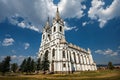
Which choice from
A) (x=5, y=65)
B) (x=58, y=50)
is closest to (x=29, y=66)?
(x=5, y=65)

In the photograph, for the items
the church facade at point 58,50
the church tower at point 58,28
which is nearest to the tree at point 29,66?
the church facade at point 58,50

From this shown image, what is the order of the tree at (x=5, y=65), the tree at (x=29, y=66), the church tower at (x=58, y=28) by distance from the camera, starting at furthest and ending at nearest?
the church tower at (x=58, y=28) → the tree at (x=29, y=66) → the tree at (x=5, y=65)

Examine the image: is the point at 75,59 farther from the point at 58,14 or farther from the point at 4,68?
the point at 4,68

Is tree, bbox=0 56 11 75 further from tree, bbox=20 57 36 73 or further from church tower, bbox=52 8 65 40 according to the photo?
church tower, bbox=52 8 65 40

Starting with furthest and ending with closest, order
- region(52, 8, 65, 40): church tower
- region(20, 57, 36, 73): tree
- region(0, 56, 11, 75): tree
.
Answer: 1. region(52, 8, 65, 40): church tower
2. region(20, 57, 36, 73): tree
3. region(0, 56, 11, 75): tree

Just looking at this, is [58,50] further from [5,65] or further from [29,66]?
[5,65]

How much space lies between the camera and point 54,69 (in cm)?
5747

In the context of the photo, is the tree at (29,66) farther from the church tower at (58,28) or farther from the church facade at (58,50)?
the church tower at (58,28)

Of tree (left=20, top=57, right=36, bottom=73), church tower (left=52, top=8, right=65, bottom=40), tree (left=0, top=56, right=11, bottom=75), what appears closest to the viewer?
tree (left=0, top=56, right=11, bottom=75)

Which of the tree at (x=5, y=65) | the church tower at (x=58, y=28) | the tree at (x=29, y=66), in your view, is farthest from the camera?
the church tower at (x=58, y=28)

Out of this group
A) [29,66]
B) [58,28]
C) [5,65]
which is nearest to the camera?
[5,65]

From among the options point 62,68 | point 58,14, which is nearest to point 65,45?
point 62,68

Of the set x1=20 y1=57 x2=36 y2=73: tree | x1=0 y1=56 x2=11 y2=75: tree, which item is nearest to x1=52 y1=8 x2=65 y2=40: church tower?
x1=20 y1=57 x2=36 y2=73: tree

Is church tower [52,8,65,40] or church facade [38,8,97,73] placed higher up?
church tower [52,8,65,40]
